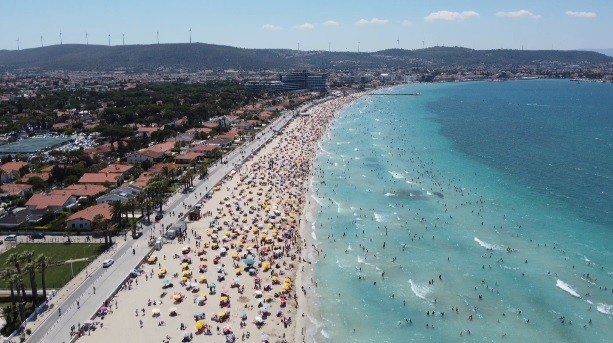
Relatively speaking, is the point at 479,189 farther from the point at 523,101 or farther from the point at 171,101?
the point at 523,101

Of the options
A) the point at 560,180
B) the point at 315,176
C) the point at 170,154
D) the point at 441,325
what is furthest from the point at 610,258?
the point at 170,154

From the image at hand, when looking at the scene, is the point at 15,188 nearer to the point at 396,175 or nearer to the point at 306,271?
the point at 306,271

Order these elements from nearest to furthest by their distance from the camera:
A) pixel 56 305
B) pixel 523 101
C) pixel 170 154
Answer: pixel 56 305 < pixel 170 154 < pixel 523 101

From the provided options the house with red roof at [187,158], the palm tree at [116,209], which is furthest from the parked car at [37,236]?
the house with red roof at [187,158]

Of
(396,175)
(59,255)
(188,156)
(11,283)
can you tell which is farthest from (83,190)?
(396,175)

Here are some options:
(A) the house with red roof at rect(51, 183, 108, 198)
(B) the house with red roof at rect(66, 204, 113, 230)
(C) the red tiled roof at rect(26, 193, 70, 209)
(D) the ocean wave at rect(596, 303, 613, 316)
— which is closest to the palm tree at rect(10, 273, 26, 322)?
(B) the house with red roof at rect(66, 204, 113, 230)

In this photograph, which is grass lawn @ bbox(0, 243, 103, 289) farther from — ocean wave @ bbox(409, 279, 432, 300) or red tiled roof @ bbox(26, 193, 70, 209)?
ocean wave @ bbox(409, 279, 432, 300)
